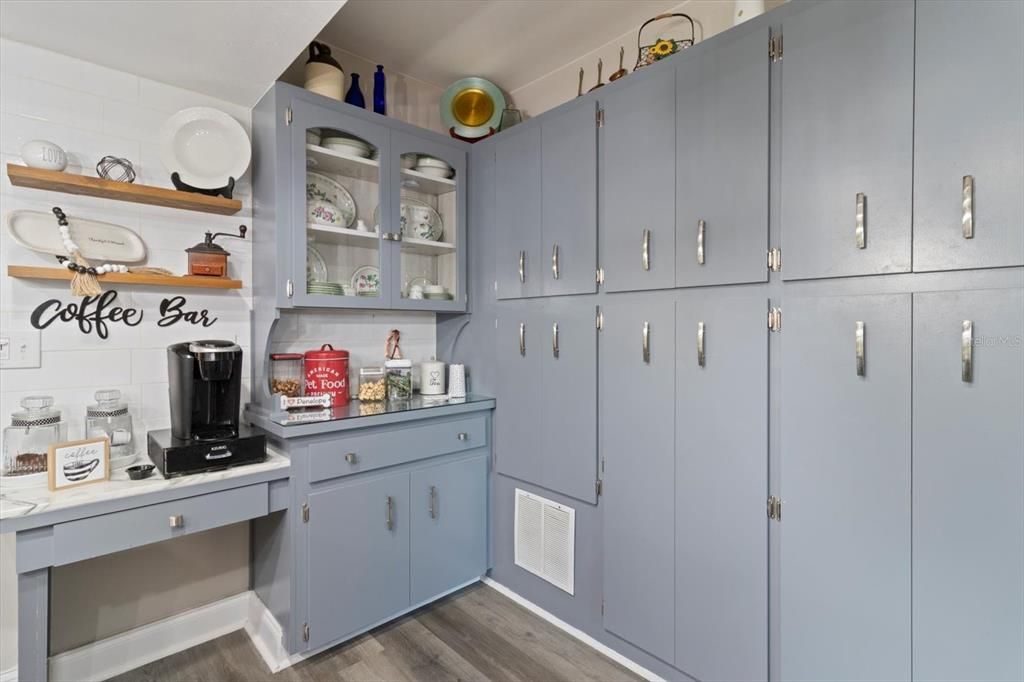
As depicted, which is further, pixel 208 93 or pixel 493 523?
pixel 493 523

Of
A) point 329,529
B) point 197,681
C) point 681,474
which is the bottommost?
point 197,681

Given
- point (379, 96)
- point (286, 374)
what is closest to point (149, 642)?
point (286, 374)

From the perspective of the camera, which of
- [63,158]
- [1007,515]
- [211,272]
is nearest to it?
[1007,515]

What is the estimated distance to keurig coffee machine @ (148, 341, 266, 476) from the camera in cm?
170

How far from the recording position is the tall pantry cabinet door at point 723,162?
1.55 meters

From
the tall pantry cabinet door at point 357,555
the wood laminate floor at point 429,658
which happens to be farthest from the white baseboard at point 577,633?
the tall pantry cabinet door at point 357,555

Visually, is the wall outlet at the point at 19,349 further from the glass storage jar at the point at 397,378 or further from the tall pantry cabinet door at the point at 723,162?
the tall pantry cabinet door at the point at 723,162

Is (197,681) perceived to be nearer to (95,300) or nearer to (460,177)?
(95,300)

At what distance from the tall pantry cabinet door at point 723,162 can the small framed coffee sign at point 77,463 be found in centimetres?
199

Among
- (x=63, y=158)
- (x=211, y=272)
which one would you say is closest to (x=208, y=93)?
(x=63, y=158)

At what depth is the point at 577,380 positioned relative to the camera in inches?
83.0

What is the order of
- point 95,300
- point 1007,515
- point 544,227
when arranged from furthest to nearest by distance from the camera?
point 544,227 → point 95,300 → point 1007,515

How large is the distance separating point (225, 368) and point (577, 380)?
53.4 inches

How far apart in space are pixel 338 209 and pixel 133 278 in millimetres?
836
